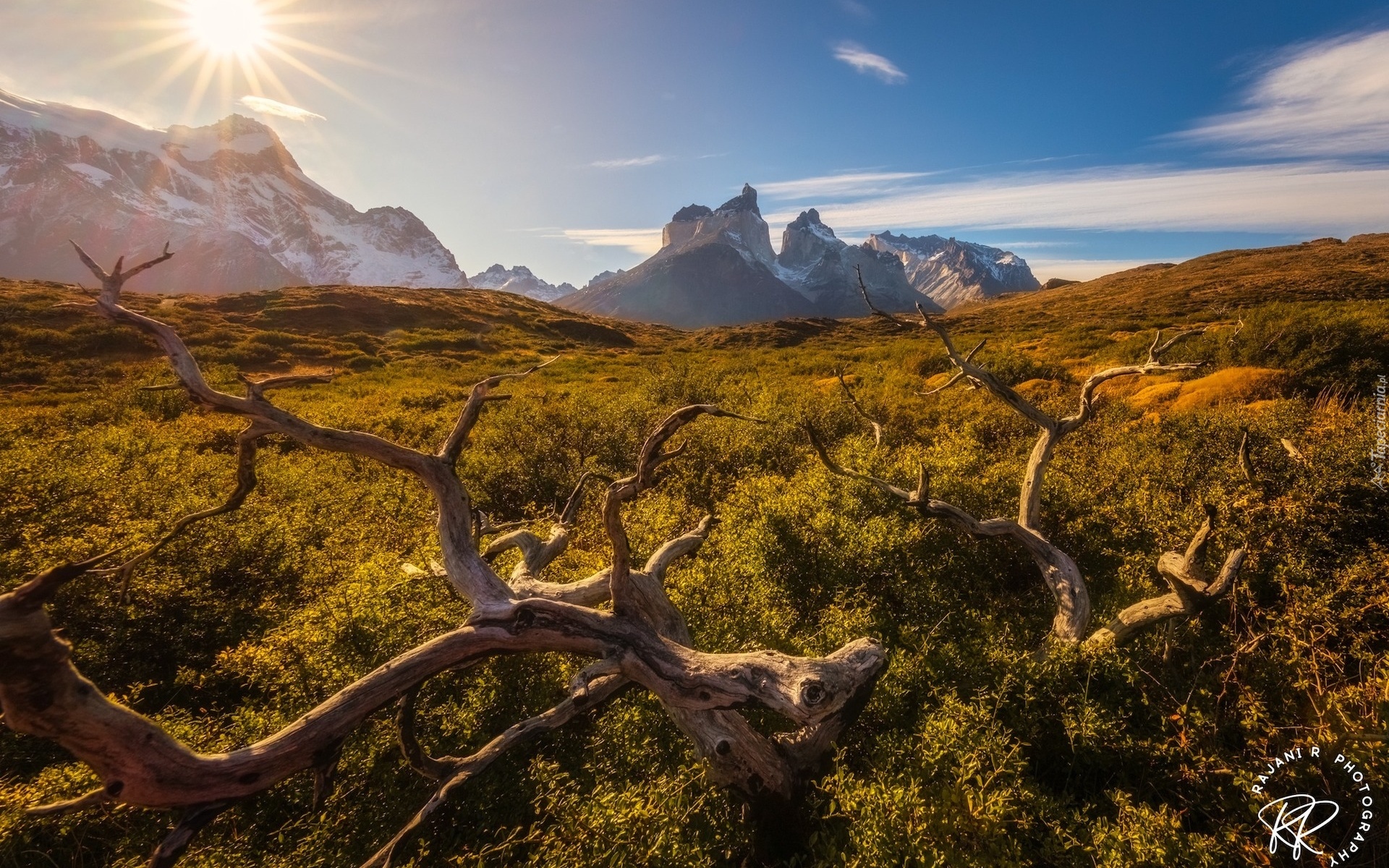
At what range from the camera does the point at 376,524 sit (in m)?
10.3

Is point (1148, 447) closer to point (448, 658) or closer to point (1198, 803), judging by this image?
point (1198, 803)

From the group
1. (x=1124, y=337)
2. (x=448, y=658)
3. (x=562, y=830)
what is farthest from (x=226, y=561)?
(x=1124, y=337)

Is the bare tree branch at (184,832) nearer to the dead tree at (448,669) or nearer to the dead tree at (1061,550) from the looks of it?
the dead tree at (448,669)

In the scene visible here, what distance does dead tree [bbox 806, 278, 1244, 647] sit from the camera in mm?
5617

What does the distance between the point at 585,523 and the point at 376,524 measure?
13.5 feet

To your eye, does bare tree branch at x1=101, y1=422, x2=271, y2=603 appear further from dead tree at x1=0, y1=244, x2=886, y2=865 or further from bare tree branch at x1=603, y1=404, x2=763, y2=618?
bare tree branch at x1=603, y1=404, x2=763, y2=618
